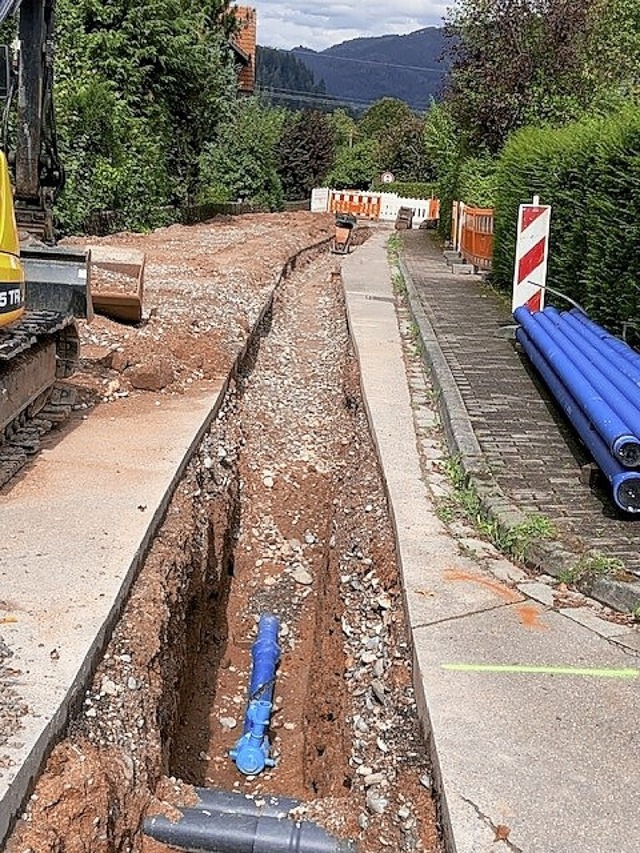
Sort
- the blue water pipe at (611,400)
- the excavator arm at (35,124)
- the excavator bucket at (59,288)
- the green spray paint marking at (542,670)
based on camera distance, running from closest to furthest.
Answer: the green spray paint marking at (542,670)
the blue water pipe at (611,400)
the excavator bucket at (59,288)
the excavator arm at (35,124)

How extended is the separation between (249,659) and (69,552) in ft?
5.94

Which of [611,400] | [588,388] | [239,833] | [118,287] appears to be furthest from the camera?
[118,287]

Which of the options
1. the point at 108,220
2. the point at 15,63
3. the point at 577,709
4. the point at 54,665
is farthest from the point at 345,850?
the point at 108,220

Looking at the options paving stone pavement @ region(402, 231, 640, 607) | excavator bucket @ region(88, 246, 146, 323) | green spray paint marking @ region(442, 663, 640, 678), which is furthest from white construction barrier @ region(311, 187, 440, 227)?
green spray paint marking @ region(442, 663, 640, 678)

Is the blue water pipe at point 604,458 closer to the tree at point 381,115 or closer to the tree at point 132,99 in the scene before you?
the tree at point 132,99

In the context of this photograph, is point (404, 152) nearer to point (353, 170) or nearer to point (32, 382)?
point (353, 170)

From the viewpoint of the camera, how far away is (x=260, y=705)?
18.9ft

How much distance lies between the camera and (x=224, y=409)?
31.8ft

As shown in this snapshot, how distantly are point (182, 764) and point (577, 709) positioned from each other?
219 centimetres

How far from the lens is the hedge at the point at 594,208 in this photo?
32.6 feet

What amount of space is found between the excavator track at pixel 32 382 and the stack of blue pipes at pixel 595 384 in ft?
11.3

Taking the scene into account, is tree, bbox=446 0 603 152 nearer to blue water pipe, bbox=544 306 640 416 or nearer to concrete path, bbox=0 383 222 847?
blue water pipe, bbox=544 306 640 416

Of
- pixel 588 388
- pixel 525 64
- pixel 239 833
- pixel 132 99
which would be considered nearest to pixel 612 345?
pixel 588 388

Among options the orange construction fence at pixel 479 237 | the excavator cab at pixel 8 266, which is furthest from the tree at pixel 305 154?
the excavator cab at pixel 8 266
